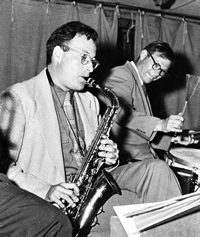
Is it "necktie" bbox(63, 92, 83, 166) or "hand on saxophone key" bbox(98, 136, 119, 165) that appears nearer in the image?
"hand on saxophone key" bbox(98, 136, 119, 165)

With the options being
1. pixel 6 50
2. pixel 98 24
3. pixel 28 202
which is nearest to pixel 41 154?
pixel 28 202

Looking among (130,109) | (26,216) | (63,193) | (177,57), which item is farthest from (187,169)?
(177,57)

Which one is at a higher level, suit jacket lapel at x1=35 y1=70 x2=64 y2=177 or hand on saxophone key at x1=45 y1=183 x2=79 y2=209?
suit jacket lapel at x1=35 y1=70 x2=64 y2=177

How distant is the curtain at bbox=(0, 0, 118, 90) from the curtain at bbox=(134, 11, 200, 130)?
790mm

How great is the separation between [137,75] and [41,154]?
4.90 feet

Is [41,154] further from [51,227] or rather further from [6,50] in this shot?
[6,50]

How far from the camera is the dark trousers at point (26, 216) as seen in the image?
4.31ft

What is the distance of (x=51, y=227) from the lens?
137cm

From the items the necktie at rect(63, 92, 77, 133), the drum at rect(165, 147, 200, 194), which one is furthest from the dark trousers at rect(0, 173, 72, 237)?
the drum at rect(165, 147, 200, 194)

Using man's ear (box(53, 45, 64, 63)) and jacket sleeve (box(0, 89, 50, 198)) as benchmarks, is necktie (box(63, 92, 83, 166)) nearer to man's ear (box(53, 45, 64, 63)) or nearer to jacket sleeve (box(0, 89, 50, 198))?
man's ear (box(53, 45, 64, 63))

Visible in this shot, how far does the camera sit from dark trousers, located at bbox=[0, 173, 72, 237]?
1.31 m

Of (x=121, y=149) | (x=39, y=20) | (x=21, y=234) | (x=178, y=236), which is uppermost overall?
(x=39, y=20)

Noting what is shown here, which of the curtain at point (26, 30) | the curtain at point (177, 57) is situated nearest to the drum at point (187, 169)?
the curtain at point (177, 57)

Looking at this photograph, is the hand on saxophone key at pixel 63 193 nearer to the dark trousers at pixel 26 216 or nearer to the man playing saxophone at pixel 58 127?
the man playing saxophone at pixel 58 127
